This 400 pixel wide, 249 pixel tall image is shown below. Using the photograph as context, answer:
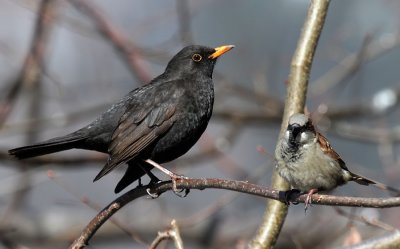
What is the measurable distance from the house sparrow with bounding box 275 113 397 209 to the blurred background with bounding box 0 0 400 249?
4.97 ft

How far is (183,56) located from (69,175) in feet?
21.1

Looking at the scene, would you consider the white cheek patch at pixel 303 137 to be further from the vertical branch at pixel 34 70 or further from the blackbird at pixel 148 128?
the vertical branch at pixel 34 70

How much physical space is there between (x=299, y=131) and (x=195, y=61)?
4.94 feet

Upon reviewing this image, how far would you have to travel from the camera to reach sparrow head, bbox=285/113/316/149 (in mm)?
4516

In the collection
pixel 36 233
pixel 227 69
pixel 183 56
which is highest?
pixel 227 69

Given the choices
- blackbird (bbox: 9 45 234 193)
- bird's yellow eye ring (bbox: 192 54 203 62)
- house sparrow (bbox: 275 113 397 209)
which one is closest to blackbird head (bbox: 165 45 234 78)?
bird's yellow eye ring (bbox: 192 54 203 62)

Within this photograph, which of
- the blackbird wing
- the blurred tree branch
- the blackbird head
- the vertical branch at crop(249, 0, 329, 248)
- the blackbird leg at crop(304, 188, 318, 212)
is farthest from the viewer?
the blurred tree branch

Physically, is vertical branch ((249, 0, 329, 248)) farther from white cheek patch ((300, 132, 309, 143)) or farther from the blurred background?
the blurred background

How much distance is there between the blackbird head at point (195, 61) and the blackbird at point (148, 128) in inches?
5.6

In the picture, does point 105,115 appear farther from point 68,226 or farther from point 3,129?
point 68,226

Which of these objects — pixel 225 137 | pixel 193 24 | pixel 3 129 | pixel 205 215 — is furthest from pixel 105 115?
pixel 193 24

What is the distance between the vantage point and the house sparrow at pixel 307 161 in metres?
4.52

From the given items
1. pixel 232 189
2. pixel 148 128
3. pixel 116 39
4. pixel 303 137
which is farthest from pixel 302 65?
pixel 116 39

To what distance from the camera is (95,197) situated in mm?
11156
